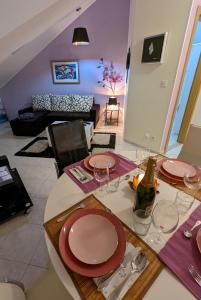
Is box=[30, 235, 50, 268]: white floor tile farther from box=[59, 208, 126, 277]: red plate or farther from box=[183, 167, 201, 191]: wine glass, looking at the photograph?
box=[183, 167, 201, 191]: wine glass

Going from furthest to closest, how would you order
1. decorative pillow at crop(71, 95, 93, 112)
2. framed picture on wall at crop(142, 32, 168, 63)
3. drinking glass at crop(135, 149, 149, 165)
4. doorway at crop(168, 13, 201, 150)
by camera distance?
1. decorative pillow at crop(71, 95, 93, 112)
2. doorway at crop(168, 13, 201, 150)
3. framed picture on wall at crop(142, 32, 168, 63)
4. drinking glass at crop(135, 149, 149, 165)

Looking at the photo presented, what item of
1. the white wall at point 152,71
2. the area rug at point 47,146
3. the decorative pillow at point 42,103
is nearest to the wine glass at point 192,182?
the white wall at point 152,71

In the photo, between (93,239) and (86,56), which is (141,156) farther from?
(86,56)

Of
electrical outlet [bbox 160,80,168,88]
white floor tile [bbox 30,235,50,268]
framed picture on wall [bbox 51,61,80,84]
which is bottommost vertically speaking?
white floor tile [bbox 30,235,50,268]

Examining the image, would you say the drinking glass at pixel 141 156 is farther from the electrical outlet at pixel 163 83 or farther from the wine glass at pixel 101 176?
the electrical outlet at pixel 163 83

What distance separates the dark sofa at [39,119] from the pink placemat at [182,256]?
365 centimetres

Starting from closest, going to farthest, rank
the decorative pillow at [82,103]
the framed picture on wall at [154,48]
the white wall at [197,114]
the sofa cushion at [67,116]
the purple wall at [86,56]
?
the framed picture on wall at [154,48] → the white wall at [197,114] → the purple wall at [86,56] → the sofa cushion at [67,116] → the decorative pillow at [82,103]

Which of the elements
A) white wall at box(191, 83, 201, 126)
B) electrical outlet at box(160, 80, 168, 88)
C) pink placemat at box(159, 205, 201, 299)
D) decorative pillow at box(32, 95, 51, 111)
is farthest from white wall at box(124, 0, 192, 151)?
decorative pillow at box(32, 95, 51, 111)

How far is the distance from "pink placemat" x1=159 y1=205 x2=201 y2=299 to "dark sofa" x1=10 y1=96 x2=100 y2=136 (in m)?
3.65

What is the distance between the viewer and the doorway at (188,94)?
2.64 meters

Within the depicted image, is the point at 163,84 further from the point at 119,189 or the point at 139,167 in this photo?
the point at 119,189

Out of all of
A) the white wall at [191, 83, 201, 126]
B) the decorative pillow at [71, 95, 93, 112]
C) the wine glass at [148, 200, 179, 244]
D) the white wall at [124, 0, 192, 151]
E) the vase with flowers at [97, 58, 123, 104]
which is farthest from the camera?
the decorative pillow at [71, 95, 93, 112]

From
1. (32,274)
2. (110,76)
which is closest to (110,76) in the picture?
(110,76)

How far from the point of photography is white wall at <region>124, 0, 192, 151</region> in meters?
2.21
